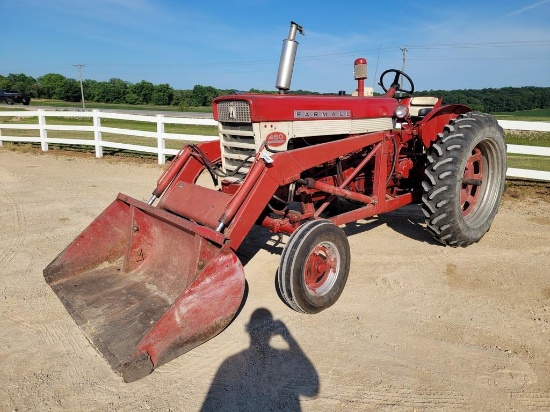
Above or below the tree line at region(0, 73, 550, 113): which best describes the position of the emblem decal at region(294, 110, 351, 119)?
below

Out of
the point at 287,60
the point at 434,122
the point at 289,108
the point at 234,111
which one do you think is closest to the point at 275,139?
the point at 289,108

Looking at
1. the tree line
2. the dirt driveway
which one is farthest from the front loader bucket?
the tree line

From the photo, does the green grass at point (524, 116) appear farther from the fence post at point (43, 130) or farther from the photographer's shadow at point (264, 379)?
the photographer's shadow at point (264, 379)

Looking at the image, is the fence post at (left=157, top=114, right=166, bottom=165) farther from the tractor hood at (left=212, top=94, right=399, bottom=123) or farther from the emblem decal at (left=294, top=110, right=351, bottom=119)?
the emblem decal at (left=294, top=110, right=351, bottom=119)

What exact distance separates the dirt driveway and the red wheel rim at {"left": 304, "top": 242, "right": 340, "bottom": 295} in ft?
0.75

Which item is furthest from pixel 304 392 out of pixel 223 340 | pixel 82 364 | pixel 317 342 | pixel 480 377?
pixel 82 364

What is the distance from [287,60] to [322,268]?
205 centimetres

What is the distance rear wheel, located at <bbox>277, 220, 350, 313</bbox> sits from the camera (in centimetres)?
327

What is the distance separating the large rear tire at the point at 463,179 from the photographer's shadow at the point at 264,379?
7.44 ft

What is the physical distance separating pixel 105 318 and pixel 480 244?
169 inches

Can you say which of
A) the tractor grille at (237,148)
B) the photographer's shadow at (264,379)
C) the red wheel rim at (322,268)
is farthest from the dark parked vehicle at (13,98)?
the photographer's shadow at (264,379)

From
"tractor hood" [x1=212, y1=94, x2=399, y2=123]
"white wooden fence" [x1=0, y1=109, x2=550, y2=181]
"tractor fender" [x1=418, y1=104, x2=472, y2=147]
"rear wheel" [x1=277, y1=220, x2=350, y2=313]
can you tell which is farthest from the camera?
"white wooden fence" [x1=0, y1=109, x2=550, y2=181]

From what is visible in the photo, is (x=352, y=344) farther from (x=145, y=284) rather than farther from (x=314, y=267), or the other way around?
(x=145, y=284)

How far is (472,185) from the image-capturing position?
17.5ft
